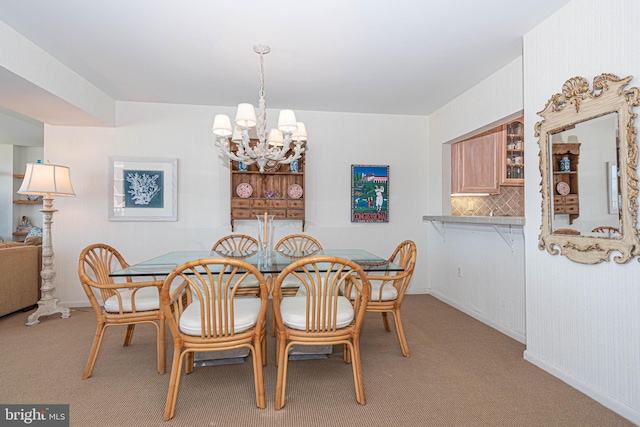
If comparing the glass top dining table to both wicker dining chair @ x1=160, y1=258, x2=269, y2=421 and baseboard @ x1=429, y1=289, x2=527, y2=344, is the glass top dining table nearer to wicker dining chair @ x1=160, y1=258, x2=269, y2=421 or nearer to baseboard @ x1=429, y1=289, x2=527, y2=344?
wicker dining chair @ x1=160, y1=258, x2=269, y2=421

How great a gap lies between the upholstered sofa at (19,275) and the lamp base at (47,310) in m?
0.33

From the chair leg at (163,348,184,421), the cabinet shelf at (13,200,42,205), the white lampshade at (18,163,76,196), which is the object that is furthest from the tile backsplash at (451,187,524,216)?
the cabinet shelf at (13,200,42,205)

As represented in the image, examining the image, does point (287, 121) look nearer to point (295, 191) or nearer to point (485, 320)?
point (295, 191)

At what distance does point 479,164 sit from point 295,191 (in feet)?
7.27

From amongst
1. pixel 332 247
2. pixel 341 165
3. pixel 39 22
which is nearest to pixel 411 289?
pixel 332 247

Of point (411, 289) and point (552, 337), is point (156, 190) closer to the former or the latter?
point (411, 289)

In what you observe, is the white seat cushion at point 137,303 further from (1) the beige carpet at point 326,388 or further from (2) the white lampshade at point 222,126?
(2) the white lampshade at point 222,126

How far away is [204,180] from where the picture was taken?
4.15 meters

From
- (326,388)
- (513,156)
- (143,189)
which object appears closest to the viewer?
(326,388)

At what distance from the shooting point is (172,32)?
2.46 m

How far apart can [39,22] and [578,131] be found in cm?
359

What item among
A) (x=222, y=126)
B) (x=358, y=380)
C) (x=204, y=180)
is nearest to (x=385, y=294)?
(x=358, y=380)

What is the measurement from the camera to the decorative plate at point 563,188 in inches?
85.8

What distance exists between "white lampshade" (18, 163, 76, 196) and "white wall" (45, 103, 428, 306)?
50cm
